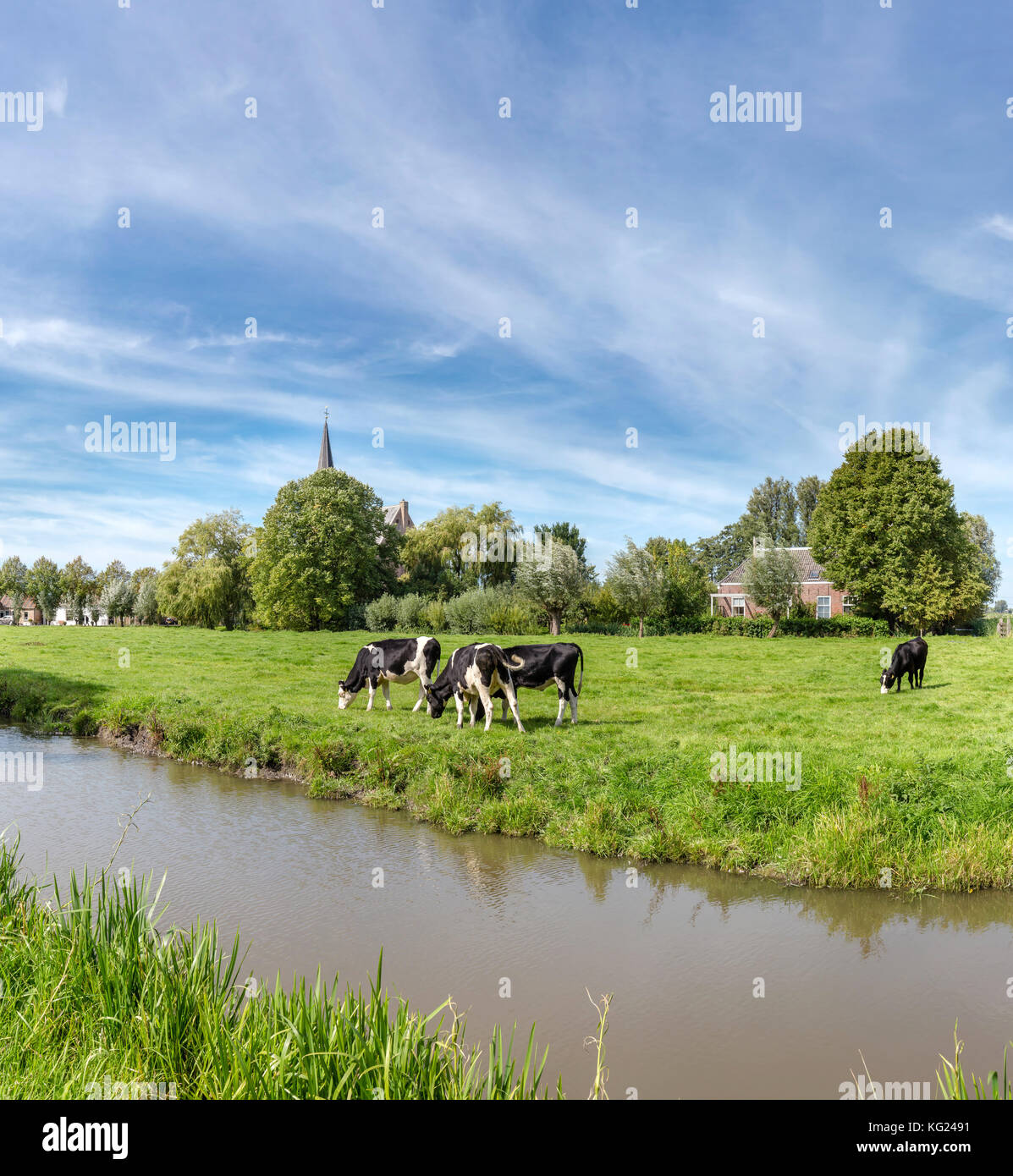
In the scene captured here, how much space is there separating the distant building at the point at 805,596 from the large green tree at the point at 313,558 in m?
26.6

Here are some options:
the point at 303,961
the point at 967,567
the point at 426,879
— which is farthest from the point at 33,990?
the point at 967,567

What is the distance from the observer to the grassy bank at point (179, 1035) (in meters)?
3.94

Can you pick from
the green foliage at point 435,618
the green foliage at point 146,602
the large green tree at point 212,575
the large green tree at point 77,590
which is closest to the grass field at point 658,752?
the green foliage at point 435,618

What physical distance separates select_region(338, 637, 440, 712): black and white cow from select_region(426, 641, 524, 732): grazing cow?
2.26 metres

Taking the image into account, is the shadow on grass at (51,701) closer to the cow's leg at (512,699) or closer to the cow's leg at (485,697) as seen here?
the cow's leg at (485,697)

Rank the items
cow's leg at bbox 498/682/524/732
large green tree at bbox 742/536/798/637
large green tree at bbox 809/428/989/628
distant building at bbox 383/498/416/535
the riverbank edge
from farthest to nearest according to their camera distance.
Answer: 1. distant building at bbox 383/498/416/535
2. large green tree at bbox 742/536/798/637
3. large green tree at bbox 809/428/989/628
4. cow's leg at bbox 498/682/524/732
5. the riverbank edge

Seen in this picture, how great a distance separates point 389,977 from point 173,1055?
2.64 metres

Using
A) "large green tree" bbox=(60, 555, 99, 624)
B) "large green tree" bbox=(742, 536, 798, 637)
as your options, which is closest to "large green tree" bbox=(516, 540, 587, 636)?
"large green tree" bbox=(742, 536, 798, 637)

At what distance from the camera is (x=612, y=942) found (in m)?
7.56

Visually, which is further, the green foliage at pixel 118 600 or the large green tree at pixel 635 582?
the green foliage at pixel 118 600

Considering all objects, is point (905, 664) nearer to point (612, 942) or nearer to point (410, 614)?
point (612, 942)

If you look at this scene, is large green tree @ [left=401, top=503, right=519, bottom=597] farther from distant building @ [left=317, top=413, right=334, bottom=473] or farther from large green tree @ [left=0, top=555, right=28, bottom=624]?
large green tree @ [left=0, top=555, right=28, bottom=624]

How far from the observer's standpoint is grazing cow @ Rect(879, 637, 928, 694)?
851 inches
